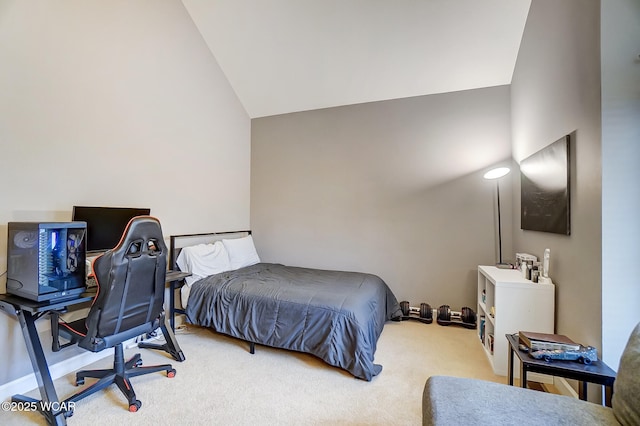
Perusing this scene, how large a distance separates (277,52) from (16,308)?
3.48 meters

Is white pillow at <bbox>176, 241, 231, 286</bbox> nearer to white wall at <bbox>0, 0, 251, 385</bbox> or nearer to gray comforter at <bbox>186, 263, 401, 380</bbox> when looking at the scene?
gray comforter at <bbox>186, 263, 401, 380</bbox>

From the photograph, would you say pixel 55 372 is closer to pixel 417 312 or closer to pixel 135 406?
pixel 135 406

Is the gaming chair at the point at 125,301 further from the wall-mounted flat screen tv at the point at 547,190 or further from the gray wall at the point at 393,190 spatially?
the wall-mounted flat screen tv at the point at 547,190

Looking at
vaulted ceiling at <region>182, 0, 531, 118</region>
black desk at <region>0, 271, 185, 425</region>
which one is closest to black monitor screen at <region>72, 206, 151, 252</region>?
black desk at <region>0, 271, 185, 425</region>

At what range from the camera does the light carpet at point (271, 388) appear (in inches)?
71.4

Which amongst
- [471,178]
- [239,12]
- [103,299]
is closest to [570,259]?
[471,178]

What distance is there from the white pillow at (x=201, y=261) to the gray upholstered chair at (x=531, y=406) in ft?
8.52

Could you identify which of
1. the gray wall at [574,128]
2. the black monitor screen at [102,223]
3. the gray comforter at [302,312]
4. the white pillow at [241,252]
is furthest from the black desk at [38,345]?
the gray wall at [574,128]

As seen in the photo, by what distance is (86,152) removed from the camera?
8.07 feet

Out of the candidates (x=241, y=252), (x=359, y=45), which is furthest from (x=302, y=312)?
(x=359, y=45)

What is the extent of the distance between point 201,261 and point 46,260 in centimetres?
143

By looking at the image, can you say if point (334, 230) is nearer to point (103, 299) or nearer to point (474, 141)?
point (474, 141)

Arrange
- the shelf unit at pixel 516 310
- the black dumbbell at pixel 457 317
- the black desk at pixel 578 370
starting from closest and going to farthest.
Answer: the black desk at pixel 578 370
the shelf unit at pixel 516 310
the black dumbbell at pixel 457 317

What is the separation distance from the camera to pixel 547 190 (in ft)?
7.60
